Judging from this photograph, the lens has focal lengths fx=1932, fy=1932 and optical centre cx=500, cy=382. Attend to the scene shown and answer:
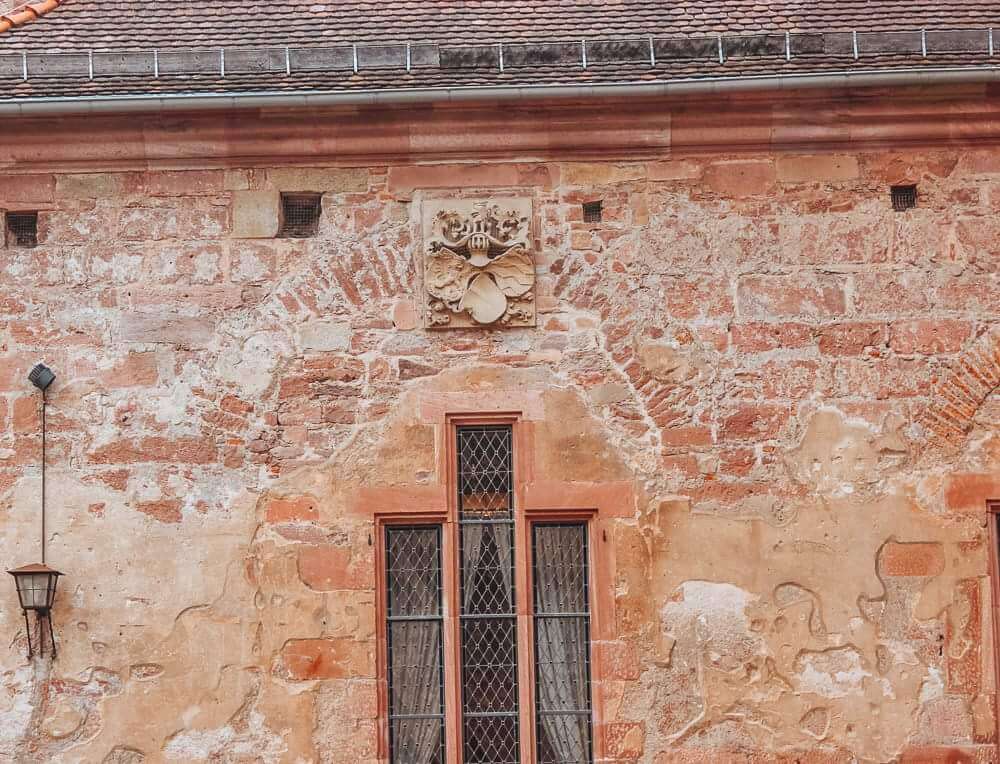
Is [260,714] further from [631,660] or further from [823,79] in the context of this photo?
[823,79]

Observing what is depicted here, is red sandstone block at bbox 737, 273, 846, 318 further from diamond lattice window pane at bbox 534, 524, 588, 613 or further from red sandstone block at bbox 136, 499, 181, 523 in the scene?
red sandstone block at bbox 136, 499, 181, 523

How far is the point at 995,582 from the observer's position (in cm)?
1014

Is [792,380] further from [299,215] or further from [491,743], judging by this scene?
[299,215]

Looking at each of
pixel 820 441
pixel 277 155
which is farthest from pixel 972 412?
pixel 277 155

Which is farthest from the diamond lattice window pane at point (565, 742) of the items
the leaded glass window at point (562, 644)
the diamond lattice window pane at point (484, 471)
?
the diamond lattice window pane at point (484, 471)

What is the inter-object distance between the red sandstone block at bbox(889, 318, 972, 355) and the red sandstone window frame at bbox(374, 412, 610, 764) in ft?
6.19

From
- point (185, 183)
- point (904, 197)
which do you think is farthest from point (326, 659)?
point (904, 197)

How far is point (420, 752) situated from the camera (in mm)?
10102

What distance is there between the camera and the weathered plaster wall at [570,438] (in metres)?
10.0

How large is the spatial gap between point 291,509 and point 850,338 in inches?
123

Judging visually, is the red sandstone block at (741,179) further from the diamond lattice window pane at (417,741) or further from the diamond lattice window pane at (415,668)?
the diamond lattice window pane at (417,741)

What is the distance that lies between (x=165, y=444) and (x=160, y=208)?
131cm

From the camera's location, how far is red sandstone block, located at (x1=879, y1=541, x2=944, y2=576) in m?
10.1

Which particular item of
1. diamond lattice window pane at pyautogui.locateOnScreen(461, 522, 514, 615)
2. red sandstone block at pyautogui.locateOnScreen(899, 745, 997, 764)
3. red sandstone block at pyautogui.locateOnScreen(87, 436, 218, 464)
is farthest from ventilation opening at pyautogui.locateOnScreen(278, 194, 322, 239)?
red sandstone block at pyautogui.locateOnScreen(899, 745, 997, 764)
